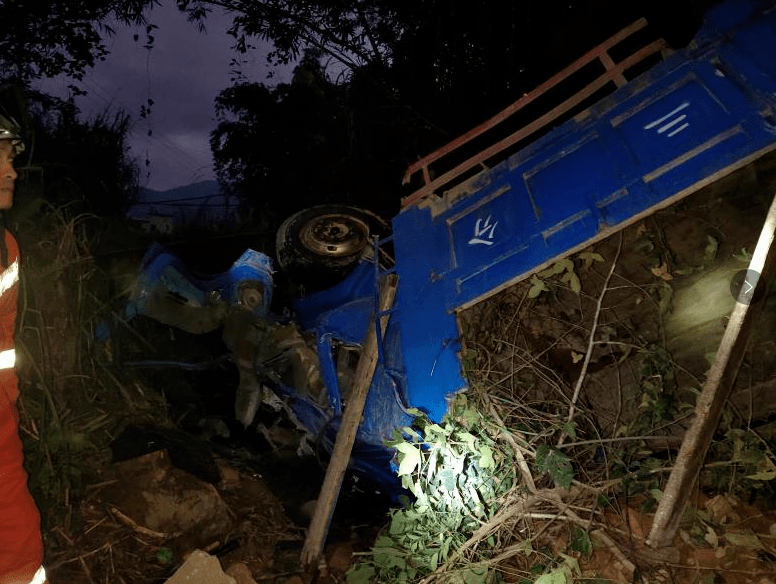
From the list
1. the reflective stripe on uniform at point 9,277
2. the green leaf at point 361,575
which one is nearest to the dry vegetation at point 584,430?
the green leaf at point 361,575

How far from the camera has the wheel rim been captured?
577cm

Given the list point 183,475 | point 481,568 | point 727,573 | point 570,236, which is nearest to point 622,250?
point 570,236

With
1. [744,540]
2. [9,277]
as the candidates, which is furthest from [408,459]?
[9,277]

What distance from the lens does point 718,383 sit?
2301mm

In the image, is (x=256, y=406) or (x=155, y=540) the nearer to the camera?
(x=155, y=540)

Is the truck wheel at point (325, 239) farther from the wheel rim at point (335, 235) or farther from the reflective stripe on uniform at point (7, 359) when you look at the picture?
the reflective stripe on uniform at point (7, 359)

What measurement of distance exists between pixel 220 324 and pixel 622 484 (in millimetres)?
4220

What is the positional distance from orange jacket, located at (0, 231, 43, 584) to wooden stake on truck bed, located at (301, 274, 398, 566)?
191 centimetres

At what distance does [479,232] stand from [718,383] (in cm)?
193

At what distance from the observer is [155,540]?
341 centimetres

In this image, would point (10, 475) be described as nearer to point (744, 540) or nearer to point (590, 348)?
point (590, 348)

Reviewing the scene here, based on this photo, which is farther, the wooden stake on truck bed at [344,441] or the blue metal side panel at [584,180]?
the wooden stake on truck bed at [344,441]

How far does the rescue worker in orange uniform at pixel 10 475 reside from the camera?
225cm

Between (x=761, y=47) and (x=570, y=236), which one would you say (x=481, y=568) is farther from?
(x=761, y=47)
